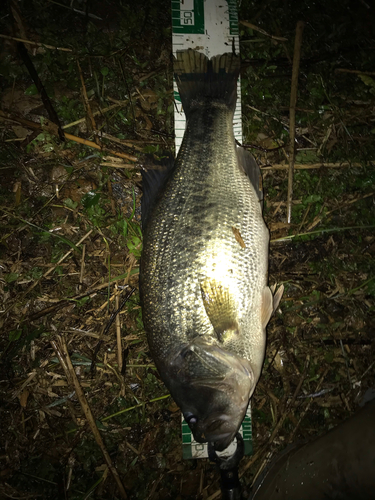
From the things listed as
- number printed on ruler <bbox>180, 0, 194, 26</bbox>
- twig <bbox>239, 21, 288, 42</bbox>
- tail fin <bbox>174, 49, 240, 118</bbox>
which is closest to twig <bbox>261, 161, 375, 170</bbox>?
tail fin <bbox>174, 49, 240, 118</bbox>

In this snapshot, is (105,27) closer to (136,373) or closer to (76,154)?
(76,154)

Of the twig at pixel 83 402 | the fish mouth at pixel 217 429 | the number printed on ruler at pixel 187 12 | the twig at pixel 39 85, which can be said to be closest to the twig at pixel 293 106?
the number printed on ruler at pixel 187 12

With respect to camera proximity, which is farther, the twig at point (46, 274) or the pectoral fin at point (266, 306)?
the twig at point (46, 274)

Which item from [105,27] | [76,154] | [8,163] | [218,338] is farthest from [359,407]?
[105,27]

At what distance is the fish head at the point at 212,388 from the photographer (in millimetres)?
2191

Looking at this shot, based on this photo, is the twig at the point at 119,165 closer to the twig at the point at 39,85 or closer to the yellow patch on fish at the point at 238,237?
the twig at the point at 39,85

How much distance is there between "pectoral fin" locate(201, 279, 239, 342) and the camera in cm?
226

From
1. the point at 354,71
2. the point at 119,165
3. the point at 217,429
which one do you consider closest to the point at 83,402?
the point at 217,429

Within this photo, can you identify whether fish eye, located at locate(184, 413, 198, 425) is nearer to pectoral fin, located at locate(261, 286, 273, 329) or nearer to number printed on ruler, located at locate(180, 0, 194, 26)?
pectoral fin, located at locate(261, 286, 273, 329)

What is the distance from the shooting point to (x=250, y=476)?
9.81ft

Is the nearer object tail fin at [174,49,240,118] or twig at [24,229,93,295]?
tail fin at [174,49,240,118]

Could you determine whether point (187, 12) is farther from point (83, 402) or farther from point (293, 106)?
point (83, 402)

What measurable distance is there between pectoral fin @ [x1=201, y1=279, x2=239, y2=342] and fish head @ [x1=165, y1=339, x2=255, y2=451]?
0.45 feet

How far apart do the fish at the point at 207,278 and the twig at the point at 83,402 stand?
104cm
